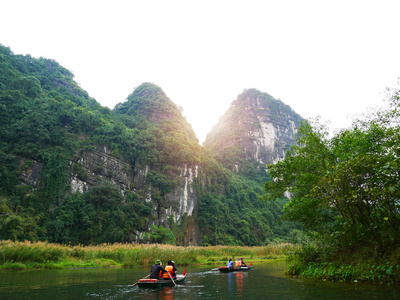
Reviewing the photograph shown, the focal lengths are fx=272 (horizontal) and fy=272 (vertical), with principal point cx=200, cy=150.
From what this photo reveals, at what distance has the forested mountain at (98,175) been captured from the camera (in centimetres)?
3522

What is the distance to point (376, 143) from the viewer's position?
1083 centimetres

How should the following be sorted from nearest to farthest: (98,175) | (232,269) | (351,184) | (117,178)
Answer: (351,184)
(232,269)
(98,175)
(117,178)

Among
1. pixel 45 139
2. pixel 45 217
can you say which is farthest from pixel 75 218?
pixel 45 139

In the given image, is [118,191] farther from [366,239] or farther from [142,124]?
[366,239]

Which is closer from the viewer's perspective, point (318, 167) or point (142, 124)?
point (318, 167)

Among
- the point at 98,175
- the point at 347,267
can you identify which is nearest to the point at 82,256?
the point at 347,267

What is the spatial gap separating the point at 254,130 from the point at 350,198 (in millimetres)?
93125

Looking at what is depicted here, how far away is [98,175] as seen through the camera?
41469 mm

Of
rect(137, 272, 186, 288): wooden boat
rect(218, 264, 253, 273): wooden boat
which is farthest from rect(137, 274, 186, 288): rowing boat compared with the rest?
rect(218, 264, 253, 273): wooden boat

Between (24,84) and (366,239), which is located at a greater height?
(24,84)

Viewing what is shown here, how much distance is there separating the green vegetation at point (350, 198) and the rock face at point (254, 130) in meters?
75.0

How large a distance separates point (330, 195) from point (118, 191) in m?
35.3

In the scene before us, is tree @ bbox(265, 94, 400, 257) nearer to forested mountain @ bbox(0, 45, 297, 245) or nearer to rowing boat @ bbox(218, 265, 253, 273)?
rowing boat @ bbox(218, 265, 253, 273)

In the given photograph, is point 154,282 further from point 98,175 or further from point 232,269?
point 98,175
